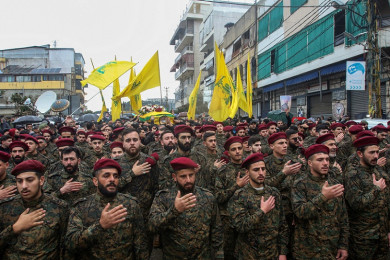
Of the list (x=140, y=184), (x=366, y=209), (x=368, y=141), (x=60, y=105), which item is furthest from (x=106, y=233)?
(x=60, y=105)

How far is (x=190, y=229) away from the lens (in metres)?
3.00

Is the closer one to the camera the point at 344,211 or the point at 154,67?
the point at 344,211

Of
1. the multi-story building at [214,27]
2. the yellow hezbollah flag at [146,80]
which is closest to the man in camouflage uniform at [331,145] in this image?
the yellow hezbollah flag at [146,80]

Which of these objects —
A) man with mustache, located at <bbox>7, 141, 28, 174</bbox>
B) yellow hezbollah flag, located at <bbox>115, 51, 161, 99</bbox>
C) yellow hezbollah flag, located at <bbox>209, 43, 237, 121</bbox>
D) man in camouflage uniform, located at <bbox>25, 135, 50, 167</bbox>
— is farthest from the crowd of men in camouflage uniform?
yellow hezbollah flag, located at <bbox>209, 43, 237, 121</bbox>

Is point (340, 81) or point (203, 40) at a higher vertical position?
point (203, 40)

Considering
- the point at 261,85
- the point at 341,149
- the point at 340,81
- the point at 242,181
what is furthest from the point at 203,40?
the point at 242,181

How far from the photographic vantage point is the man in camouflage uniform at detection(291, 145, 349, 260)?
327 centimetres

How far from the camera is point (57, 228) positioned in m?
2.96

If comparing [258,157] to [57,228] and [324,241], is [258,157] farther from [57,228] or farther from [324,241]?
[57,228]

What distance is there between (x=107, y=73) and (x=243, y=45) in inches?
776

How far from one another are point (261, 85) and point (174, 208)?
2244 cm

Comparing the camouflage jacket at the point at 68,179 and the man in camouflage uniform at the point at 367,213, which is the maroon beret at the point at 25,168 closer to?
the camouflage jacket at the point at 68,179

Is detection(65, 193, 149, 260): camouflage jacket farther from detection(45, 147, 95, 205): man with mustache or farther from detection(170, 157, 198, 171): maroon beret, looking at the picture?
detection(45, 147, 95, 205): man with mustache

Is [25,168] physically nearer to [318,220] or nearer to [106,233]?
[106,233]
